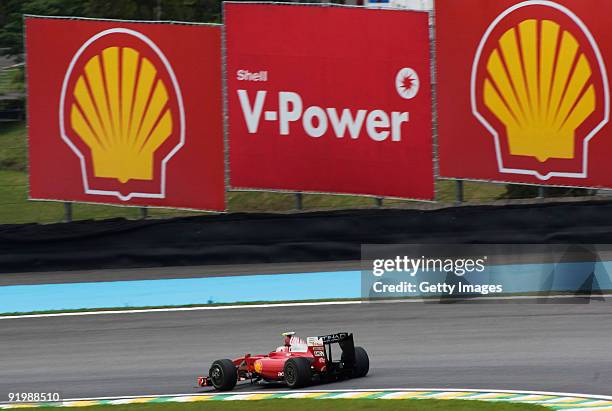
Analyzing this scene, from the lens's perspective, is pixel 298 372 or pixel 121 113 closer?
pixel 298 372

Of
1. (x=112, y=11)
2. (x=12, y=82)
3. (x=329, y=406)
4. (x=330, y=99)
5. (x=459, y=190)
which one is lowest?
(x=329, y=406)

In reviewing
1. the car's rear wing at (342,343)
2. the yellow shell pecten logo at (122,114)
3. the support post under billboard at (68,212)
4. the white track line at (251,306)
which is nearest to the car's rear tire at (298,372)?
the car's rear wing at (342,343)

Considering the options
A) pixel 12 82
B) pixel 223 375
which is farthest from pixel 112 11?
pixel 223 375

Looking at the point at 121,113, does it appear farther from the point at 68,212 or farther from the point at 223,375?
the point at 223,375

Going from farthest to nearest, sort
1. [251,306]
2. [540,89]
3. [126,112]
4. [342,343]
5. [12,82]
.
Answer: [12,82], [126,112], [540,89], [251,306], [342,343]

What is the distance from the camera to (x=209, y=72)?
17938 mm

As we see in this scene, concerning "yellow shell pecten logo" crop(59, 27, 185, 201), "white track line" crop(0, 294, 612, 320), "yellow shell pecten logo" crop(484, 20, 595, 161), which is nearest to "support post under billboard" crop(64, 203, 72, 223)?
"yellow shell pecten logo" crop(59, 27, 185, 201)

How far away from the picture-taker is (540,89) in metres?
17.1

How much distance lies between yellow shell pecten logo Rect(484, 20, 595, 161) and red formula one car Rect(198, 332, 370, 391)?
275 inches

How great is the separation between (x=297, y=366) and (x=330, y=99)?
752cm

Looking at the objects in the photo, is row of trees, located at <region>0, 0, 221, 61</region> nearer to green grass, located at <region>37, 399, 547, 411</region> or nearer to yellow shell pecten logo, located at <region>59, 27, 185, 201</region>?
yellow shell pecten logo, located at <region>59, 27, 185, 201</region>

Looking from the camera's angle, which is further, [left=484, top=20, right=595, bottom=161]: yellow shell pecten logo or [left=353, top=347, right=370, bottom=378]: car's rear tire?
[left=484, top=20, right=595, bottom=161]: yellow shell pecten logo

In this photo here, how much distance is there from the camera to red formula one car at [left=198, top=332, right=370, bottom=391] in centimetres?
1089

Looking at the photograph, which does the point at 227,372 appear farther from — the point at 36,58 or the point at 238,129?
the point at 36,58
